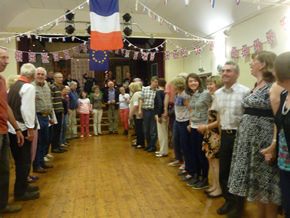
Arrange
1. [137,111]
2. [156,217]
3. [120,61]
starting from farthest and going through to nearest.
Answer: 1. [120,61]
2. [137,111]
3. [156,217]

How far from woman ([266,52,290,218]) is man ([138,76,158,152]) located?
10.9 ft

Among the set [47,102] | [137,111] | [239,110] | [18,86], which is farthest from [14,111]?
[137,111]

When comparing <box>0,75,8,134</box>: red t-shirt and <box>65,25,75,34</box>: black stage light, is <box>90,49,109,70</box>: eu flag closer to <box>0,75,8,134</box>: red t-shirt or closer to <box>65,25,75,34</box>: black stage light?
<box>65,25,75,34</box>: black stage light

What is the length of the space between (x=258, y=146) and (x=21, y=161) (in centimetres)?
238

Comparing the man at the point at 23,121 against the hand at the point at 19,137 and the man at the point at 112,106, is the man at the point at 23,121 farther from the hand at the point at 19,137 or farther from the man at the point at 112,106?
the man at the point at 112,106

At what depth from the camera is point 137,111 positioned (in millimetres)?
5289

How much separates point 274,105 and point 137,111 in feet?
12.5

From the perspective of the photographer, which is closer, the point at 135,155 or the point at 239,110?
the point at 239,110

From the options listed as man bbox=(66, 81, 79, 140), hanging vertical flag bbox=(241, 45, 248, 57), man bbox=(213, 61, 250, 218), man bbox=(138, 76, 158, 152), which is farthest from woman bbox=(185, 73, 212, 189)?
man bbox=(66, 81, 79, 140)

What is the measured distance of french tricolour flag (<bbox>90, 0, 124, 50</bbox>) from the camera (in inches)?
179

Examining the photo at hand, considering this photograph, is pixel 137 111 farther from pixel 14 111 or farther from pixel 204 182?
pixel 14 111

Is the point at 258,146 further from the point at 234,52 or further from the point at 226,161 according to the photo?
the point at 234,52

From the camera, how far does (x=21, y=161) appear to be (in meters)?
2.61

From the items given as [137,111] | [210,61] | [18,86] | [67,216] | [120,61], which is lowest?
[67,216]
